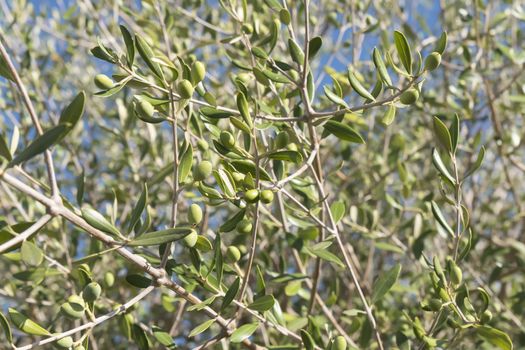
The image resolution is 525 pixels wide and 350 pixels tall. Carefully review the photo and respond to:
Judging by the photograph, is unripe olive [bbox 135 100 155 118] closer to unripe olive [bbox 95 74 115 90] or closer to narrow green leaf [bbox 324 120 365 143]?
unripe olive [bbox 95 74 115 90]

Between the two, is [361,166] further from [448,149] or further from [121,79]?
[121,79]

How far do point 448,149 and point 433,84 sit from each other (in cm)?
227

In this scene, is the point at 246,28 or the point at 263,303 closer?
the point at 263,303

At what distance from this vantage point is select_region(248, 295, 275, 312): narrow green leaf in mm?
935

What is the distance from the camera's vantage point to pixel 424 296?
156 centimetres

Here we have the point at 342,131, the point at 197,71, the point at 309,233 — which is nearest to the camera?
the point at 197,71

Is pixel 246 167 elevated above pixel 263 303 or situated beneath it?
elevated above

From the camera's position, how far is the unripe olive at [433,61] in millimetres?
831

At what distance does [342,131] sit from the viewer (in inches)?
38.4

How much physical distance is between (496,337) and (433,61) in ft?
1.41

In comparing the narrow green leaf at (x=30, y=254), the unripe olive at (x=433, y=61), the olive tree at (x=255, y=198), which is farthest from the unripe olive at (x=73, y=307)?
the unripe olive at (x=433, y=61)

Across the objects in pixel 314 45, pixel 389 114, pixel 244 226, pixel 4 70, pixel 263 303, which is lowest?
pixel 263 303

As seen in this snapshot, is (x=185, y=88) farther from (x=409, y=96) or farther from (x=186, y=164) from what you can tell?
(x=409, y=96)

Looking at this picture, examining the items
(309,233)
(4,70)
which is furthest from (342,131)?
(4,70)
